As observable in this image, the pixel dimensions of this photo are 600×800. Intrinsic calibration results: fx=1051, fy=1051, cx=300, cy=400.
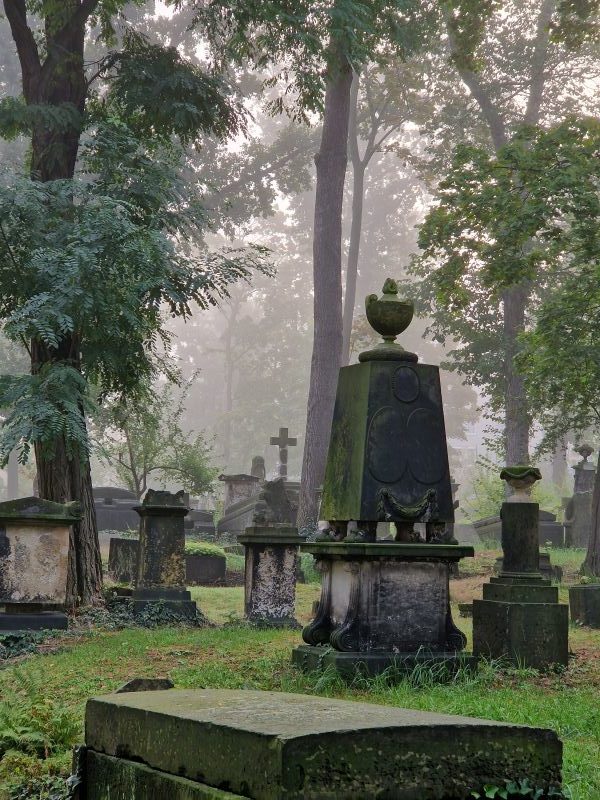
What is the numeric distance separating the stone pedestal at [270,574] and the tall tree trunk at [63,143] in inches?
98.4

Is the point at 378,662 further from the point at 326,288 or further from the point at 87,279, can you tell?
the point at 326,288

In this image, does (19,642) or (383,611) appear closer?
(383,611)

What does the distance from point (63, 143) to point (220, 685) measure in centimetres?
933

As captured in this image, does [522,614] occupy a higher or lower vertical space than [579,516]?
lower

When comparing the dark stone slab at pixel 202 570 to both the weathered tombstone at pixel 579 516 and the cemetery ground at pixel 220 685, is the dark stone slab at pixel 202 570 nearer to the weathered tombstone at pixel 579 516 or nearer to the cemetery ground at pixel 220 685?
the cemetery ground at pixel 220 685

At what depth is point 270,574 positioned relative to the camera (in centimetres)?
1265

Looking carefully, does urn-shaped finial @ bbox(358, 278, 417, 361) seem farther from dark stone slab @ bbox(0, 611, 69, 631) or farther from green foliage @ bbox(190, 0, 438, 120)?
green foliage @ bbox(190, 0, 438, 120)

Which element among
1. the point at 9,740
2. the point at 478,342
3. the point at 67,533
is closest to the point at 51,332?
the point at 67,533

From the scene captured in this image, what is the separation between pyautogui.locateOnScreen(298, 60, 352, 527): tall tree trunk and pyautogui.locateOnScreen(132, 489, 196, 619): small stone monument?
10300 millimetres

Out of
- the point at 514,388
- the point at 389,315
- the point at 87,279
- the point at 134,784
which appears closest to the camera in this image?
the point at 134,784

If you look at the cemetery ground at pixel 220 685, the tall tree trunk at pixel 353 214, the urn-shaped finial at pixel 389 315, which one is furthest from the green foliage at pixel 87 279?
the tall tree trunk at pixel 353 214

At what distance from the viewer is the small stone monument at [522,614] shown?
915 centimetres

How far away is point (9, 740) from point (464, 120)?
29.8m

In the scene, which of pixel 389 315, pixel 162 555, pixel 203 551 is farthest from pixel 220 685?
pixel 203 551
